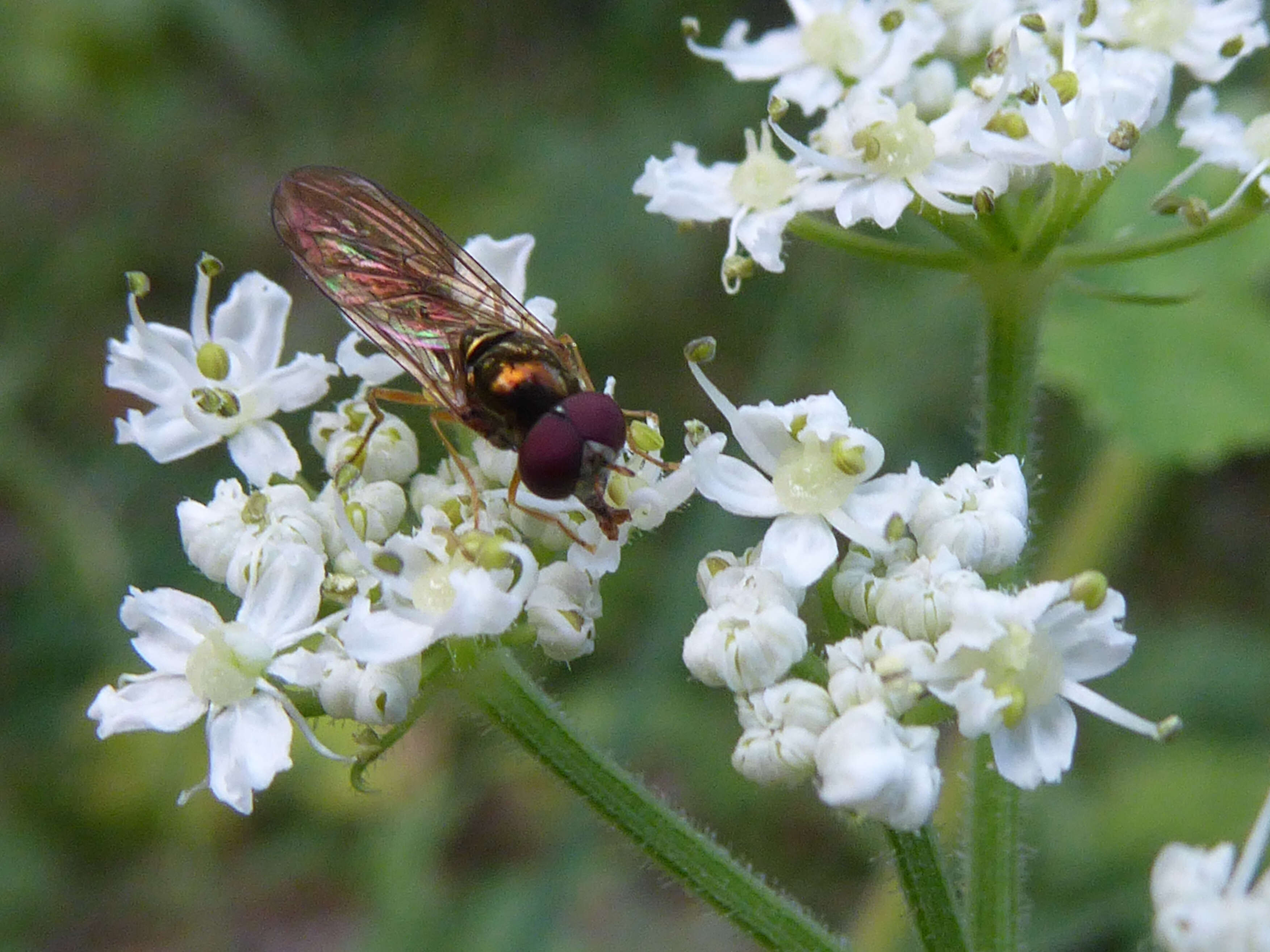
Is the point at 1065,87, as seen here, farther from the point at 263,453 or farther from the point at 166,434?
the point at 166,434

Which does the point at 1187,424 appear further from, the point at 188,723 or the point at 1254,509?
the point at 188,723

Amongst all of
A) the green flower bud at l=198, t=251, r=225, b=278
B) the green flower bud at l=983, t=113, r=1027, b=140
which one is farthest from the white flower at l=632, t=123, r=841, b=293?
the green flower bud at l=198, t=251, r=225, b=278

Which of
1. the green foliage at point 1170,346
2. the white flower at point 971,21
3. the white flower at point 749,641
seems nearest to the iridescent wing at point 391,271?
the white flower at point 749,641

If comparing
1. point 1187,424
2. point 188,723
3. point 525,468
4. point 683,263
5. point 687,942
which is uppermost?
point 525,468

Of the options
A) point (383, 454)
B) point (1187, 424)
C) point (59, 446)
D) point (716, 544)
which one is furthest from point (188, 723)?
point (59, 446)

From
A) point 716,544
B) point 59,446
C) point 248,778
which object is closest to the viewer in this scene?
point 248,778

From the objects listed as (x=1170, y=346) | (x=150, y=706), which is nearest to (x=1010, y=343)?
(x=150, y=706)
